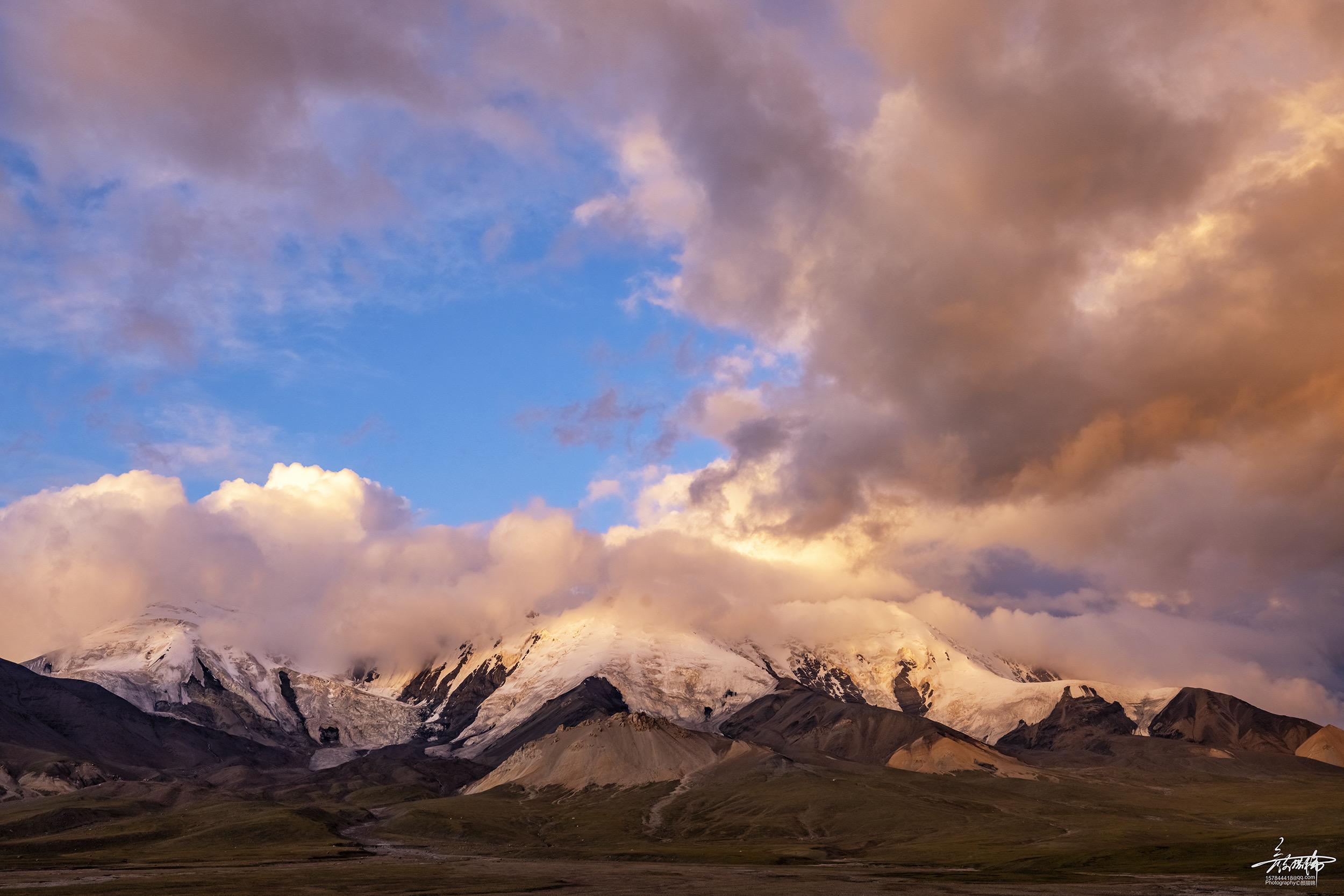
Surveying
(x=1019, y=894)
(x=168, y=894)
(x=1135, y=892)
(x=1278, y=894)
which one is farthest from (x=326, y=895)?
(x=1278, y=894)

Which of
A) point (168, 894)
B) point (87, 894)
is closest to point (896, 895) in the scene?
point (168, 894)

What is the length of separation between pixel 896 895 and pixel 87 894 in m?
139

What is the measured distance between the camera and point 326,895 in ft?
656

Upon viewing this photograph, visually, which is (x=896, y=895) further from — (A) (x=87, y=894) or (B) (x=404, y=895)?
(A) (x=87, y=894)

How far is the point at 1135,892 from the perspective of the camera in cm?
19538

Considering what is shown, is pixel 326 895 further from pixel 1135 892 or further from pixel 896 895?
pixel 1135 892

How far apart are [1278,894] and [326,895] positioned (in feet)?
521

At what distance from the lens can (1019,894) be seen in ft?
646

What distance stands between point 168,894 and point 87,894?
538 inches

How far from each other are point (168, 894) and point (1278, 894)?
18576 cm

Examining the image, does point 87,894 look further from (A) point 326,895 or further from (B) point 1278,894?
(B) point 1278,894

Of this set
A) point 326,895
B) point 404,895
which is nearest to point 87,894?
point 326,895

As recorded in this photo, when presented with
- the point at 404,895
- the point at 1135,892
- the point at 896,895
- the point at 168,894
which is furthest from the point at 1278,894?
the point at 168,894

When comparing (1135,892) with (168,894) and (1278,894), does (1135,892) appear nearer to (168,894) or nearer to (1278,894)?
(1278,894)
